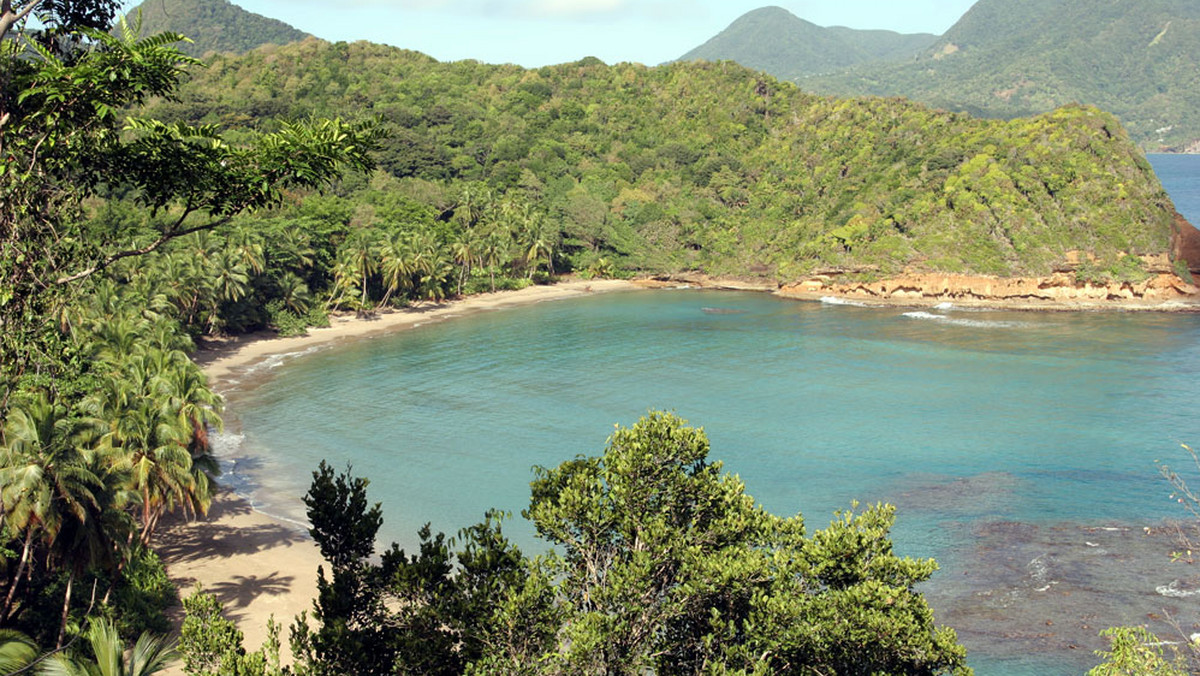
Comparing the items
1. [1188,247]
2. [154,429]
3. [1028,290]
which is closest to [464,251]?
[1028,290]

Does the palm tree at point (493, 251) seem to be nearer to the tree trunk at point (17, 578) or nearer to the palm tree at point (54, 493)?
the palm tree at point (54, 493)

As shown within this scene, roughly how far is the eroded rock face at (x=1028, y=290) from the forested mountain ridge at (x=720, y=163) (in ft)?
4.43

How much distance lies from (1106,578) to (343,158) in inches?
1122

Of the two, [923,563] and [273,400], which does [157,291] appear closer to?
[273,400]

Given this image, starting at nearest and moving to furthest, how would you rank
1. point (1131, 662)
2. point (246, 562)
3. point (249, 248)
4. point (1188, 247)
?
point (1131, 662) < point (246, 562) < point (249, 248) < point (1188, 247)

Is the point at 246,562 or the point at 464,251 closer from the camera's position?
the point at 246,562

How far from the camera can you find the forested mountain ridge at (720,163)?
87.1 meters

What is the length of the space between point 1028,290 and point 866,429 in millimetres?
48501

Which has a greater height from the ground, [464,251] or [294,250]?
[294,250]

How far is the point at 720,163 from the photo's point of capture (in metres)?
117

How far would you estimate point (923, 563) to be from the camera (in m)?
14.9

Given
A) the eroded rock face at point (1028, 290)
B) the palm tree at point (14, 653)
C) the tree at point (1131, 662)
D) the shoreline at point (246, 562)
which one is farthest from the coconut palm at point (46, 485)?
the eroded rock face at point (1028, 290)

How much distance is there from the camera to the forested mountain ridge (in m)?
87.1

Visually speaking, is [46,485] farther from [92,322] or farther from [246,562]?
[92,322]
